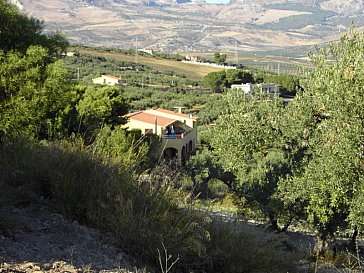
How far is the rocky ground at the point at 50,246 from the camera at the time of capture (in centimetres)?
399

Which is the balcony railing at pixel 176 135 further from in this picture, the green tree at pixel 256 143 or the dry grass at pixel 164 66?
the dry grass at pixel 164 66

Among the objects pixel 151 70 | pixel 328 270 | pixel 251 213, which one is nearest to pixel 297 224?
pixel 251 213

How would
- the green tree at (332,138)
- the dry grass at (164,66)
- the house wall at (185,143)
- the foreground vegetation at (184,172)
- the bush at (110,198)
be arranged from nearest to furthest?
1. the bush at (110,198)
2. the foreground vegetation at (184,172)
3. the green tree at (332,138)
4. the house wall at (185,143)
5. the dry grass at (164,66)

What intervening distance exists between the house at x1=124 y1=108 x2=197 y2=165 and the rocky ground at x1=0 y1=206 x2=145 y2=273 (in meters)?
22.0

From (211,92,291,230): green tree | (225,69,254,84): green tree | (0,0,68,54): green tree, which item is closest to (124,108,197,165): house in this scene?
(0,0,68,54): green tree

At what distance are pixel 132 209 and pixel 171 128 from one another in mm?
25995

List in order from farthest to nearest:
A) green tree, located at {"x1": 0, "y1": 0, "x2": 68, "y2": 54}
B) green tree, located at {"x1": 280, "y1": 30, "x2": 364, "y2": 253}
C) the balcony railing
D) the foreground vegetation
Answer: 1. the balcony railing
2. green tree, located at {"x1": 0, "y1": 0, "x2": 68, "y2": 54}
3. green tree, located at {"x1": 280, "y1": 30, "x2": 364, "y2": 253}
4. the foreground vegetation

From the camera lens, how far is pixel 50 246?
14.4 ft

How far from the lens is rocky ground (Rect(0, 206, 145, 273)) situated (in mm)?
3988

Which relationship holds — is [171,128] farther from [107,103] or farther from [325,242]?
[325,242]

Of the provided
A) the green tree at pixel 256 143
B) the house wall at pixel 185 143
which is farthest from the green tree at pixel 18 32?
the house wall at pixel 185 143

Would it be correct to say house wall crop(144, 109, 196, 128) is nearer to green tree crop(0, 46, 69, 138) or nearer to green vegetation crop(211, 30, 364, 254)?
green vegetation crop(211, 30, 364, 254)

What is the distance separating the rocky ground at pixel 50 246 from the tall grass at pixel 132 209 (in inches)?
6.9

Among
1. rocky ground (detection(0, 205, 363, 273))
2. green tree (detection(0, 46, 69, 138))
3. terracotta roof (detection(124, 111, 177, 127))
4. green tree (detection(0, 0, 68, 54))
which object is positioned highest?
green tree (detection(0, 0, 68, 54))
